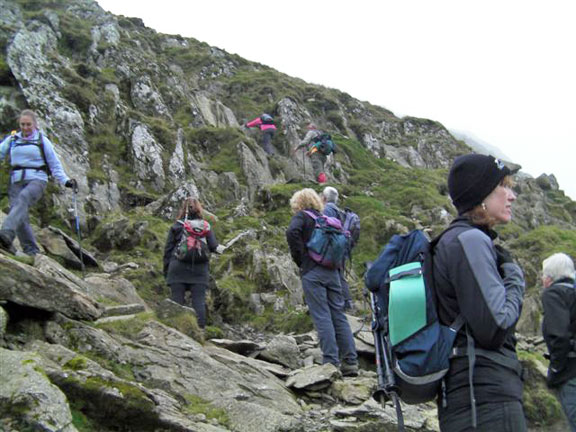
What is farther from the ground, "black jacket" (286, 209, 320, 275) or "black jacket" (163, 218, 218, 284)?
"black jacket" (286, 209, 320, 275)

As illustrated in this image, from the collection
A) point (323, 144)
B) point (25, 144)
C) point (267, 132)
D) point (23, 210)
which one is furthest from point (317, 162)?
point (23, 210)

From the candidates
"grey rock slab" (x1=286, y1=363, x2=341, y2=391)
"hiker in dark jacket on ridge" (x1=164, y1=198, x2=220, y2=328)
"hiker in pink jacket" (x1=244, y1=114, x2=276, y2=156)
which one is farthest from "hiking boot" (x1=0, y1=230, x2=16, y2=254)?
"hiker in pink jacket" (x1=244, y1=114, x2=276, y2=156)

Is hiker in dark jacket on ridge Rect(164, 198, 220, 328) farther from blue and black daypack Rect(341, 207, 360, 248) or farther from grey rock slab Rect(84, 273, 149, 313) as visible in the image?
blue and black daypack Rect(341, 207, 360, 248)

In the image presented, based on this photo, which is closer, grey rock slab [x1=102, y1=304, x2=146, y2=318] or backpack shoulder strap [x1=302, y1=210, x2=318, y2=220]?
grey rock slab [x1=102, y1=304, x2=146, y2=318]

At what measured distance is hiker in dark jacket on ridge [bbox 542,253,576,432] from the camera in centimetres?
558

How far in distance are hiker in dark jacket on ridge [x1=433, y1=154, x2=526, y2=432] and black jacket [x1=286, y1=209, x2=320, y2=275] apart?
479 centimetres

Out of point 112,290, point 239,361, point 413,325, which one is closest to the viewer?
point 413,325

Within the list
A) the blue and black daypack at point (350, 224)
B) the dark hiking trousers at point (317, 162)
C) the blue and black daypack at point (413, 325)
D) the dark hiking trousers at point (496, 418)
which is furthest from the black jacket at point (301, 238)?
the dark hiking trousers at point (317, 162)

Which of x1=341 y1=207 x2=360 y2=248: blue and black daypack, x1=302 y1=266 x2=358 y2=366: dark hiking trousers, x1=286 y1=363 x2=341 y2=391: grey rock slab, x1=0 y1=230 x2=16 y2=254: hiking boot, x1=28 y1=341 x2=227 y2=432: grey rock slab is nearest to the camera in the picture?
x1=28 y1=341 x2=227 y2=432: grey rock slab

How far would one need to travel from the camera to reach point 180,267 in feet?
31.7

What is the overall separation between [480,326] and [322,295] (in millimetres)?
5237

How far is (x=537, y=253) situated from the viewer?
23.8 metres

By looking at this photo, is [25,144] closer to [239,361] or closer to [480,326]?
[239,361]

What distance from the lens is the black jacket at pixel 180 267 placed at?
9664mm
